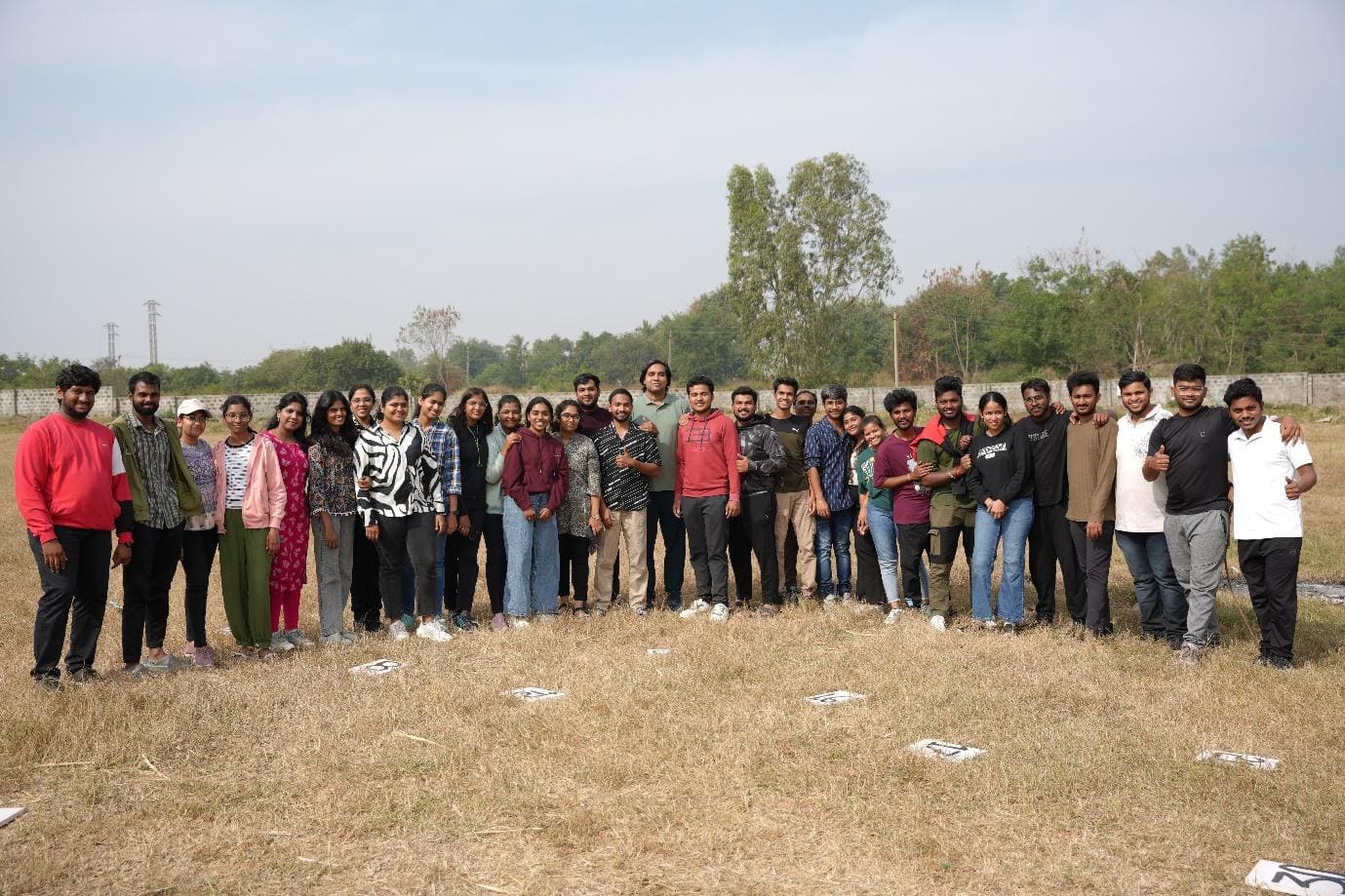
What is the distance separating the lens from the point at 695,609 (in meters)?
8.48

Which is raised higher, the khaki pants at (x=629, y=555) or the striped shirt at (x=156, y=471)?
the striped shirt at (x=156, y=471)

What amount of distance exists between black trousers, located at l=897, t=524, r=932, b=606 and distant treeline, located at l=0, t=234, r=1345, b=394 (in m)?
35.4

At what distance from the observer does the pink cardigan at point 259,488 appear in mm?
7234

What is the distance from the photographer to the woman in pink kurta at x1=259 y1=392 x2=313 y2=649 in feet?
24.7

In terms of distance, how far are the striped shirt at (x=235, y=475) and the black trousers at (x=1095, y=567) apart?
5866 millimetres

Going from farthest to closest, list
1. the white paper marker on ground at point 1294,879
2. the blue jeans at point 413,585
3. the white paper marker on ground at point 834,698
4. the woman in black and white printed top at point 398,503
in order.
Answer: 1. the blue jeans at point 413,585
2. the woman in black and white printed top at point 398,503
3. the white paper marker on ground at point 834,698
4. the white paper marker on ground at point 1294,879

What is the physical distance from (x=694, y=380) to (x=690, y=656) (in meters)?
2.52

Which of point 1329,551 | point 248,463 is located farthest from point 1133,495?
point 248,463

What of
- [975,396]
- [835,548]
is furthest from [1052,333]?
[835,548]

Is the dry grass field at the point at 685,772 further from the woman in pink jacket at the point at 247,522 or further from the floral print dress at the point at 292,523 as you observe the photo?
the floral print dress at the point at 292,523

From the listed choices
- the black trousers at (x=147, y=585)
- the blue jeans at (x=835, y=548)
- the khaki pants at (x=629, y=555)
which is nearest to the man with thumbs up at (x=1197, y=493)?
the blue jeans at (x=835, y=548)

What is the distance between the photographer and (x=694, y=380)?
28.0 feet

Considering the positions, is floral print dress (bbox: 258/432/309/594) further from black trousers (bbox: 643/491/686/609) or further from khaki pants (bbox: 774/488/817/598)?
khaki pants (bbox: 774/488/817/598)

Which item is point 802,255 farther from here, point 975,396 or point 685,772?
point 685,772
